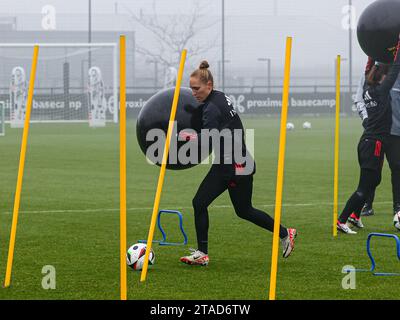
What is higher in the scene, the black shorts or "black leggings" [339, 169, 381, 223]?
the black shorts

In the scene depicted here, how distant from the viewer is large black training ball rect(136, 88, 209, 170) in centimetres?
941

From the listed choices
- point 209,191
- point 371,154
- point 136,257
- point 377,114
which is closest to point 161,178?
point 209,191

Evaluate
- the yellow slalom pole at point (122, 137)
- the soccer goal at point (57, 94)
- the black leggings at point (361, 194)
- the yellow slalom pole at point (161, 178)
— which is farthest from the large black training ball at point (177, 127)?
the soccer goal at point (57, 94)

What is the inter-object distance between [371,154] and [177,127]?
334cm

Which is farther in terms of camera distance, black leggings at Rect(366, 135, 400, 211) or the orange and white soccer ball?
black leggings at Rect(366, 135, 400, 211)

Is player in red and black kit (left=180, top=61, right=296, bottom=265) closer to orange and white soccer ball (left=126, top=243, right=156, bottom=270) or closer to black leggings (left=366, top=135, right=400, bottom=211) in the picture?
orange and white soccer ball (left=126, top=243, right=156, bottom=270)

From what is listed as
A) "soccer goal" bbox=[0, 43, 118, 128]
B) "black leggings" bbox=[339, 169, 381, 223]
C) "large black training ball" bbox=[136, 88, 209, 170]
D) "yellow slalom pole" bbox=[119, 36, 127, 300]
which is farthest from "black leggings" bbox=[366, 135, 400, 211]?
"soccer goal" bbox=[0, 43, 118, 128]

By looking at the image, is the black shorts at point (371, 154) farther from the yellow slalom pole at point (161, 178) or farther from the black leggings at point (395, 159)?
the yellow slalom pole at point (161, 178)

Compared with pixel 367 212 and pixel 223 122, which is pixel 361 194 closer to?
pixel 367 212

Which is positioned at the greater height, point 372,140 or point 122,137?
point 122,137

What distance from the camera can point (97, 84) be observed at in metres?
46.6

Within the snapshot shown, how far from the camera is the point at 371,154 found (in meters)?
12.0

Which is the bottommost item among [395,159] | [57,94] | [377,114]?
[395,159]
